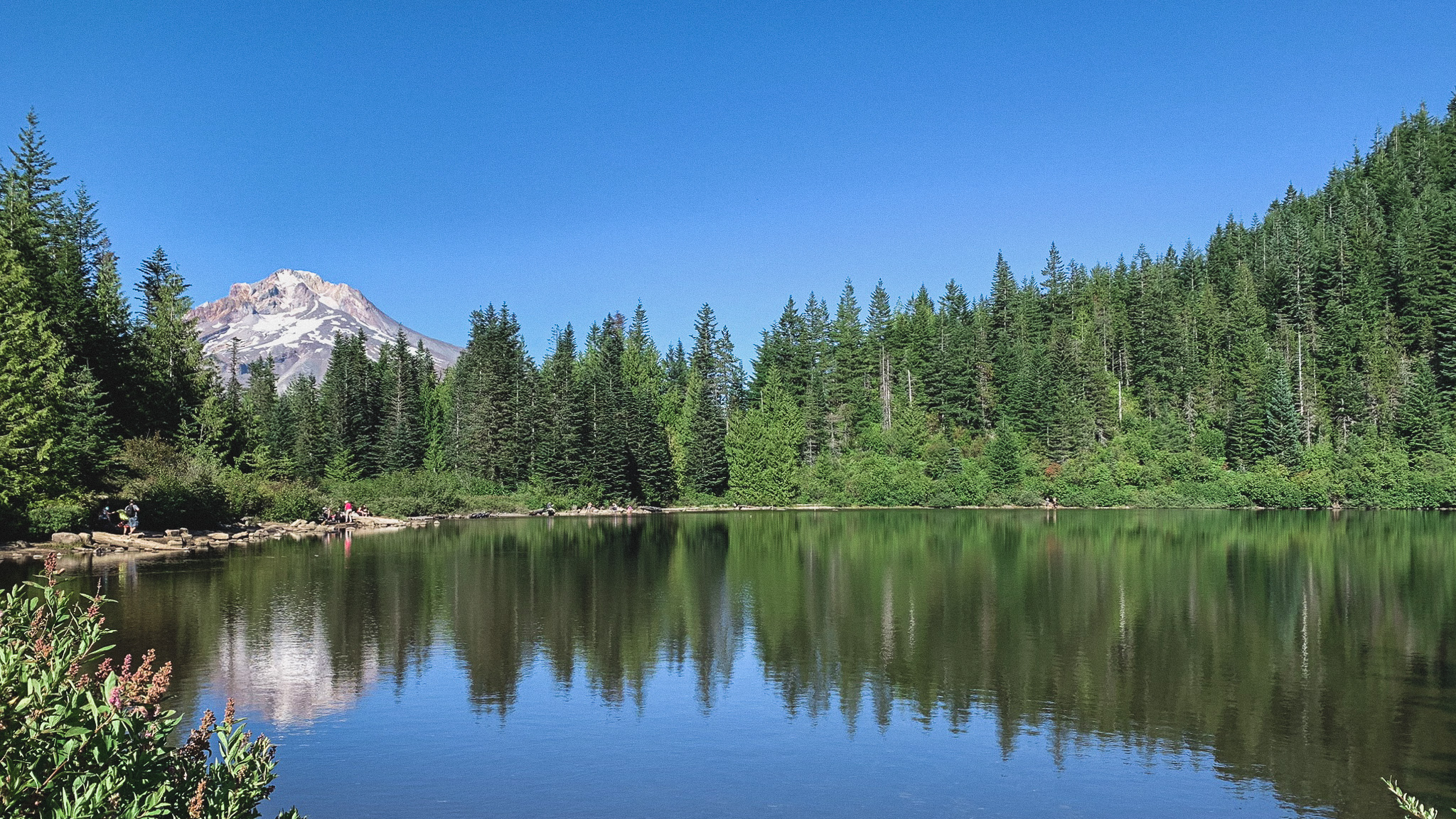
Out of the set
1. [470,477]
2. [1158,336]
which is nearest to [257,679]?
[470,477]

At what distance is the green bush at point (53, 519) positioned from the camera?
36.7 m

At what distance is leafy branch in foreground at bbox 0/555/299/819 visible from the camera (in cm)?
427

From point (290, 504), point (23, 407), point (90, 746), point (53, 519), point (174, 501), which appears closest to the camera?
point (90, 746)

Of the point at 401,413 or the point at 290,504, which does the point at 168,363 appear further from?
the point at 401,413

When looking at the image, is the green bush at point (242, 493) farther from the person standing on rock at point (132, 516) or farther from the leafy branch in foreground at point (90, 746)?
the leafy branch in foreground at point (90, 746)

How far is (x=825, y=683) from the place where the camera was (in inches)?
668

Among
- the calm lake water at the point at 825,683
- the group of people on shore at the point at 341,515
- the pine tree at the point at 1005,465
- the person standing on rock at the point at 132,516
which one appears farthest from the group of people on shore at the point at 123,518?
the pine tree at the point at 1005,465

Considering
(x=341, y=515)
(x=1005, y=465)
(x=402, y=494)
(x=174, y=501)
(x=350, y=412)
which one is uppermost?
(x=350, y=412)

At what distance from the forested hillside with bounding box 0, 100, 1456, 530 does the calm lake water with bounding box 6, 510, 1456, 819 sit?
34.0 meters

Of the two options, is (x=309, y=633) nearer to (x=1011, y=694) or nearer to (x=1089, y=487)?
(x=1011, y=694)

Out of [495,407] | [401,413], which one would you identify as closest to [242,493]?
[495,407]

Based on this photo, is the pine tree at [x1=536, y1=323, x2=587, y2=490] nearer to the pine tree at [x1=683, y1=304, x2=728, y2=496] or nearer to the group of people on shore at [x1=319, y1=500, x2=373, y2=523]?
the pine tree at [x1=683, y1=304, x2=728, y2=496]

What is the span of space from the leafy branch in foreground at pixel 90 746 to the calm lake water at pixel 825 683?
6.28 m

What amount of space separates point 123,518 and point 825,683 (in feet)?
115
